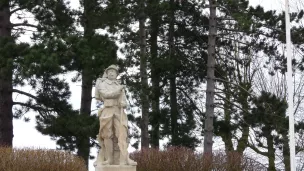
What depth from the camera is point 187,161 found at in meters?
23.5

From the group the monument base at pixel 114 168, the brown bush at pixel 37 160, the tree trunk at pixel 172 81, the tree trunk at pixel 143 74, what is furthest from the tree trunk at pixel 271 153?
the monument base at pixel 114 168

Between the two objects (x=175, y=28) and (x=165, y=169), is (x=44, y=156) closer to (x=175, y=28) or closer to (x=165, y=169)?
(x=165, y=169)

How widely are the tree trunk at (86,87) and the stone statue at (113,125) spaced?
169 inches

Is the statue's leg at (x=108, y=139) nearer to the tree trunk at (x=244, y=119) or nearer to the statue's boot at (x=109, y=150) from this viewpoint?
the statue's boot at (x=109, y=150)

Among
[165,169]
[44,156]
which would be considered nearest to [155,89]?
[165,169]

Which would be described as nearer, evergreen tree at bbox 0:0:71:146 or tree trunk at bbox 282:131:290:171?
evergreen tree at bbox 0:0:71:146

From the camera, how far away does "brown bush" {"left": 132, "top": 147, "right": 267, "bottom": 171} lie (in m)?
23.3

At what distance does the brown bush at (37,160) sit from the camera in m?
18.4

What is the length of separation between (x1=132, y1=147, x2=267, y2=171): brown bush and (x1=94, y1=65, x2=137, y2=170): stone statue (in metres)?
6.45

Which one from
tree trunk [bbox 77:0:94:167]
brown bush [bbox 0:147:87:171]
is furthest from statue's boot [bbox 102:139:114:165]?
tree trunk [bbox 77:0:94:167]

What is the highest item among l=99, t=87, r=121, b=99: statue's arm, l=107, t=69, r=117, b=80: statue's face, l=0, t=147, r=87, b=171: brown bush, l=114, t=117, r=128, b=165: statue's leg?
l=107, t=69, r=117, b=80: statue's face

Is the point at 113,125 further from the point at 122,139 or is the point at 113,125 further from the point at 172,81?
the point at 172,81

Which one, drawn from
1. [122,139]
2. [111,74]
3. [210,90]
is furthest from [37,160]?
[210,90]

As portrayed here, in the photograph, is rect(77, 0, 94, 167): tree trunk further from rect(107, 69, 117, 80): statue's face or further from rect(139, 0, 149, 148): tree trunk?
rect(107, 69, 117, 80): statue's face
